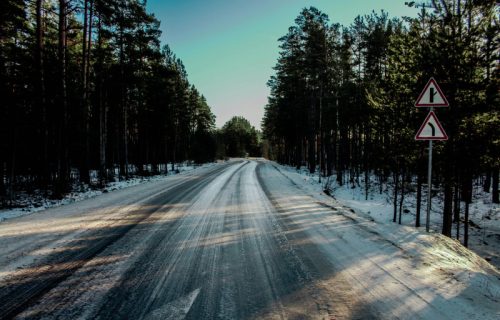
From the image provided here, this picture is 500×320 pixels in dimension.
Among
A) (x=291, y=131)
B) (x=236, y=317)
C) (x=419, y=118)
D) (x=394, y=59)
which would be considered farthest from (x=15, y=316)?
(x=291, y=131)

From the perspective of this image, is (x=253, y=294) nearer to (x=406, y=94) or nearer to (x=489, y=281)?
(x=489, y=281)

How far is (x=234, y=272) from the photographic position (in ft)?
14.1

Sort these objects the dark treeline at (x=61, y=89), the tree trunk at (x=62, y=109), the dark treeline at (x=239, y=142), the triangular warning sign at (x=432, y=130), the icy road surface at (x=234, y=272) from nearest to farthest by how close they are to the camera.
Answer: the icy road surface at (x=234, y=272)
the triangular warning sign at (x=432, y=130)
the dark treeline at (x=61, y=89)
the tree trunk at (x=62, y=109)
the dark treeline at (x=239, y=142)

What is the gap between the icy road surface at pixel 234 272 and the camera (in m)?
3.27

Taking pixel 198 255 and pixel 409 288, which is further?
pixel 198 255

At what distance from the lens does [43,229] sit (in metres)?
6.93

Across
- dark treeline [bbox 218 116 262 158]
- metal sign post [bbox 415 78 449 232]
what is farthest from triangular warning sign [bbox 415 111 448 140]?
dark treeline [bbox 218 116 262 158]

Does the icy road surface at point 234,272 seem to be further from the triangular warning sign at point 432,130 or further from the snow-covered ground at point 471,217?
the snow-covered ground at point 471,217

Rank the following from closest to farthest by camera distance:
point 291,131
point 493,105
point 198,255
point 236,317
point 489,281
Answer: point 236,317
point 489,281
point 198,255
point 493,105
point 291,131

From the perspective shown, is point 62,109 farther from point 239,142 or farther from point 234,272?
point 239,142

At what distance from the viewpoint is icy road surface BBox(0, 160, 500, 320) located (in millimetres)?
3270

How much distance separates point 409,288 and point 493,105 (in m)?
8.67

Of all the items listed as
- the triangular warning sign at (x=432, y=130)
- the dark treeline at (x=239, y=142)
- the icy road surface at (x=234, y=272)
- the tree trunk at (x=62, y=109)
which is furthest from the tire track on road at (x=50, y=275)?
the dark treeline at (x=239, y=142)

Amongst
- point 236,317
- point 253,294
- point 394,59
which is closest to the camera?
point 236,317
